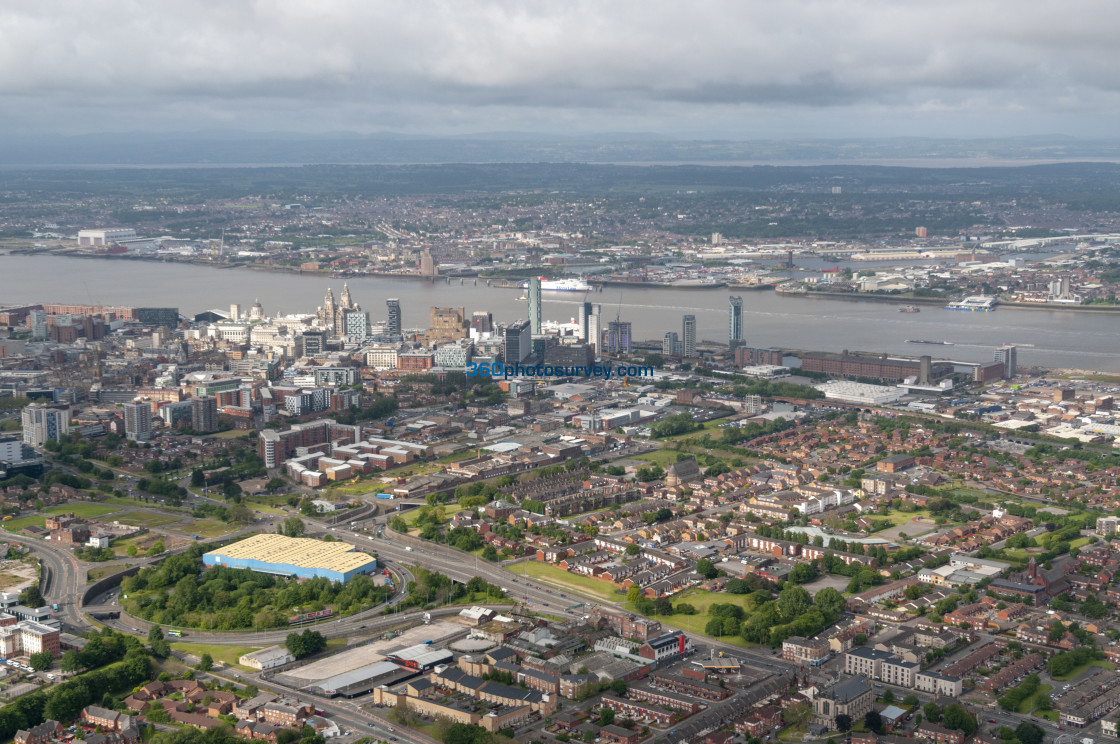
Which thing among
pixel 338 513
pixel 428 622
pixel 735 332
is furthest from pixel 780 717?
pixel 735 332

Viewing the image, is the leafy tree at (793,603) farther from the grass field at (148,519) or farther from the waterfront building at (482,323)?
the waterfront building at (482,323)

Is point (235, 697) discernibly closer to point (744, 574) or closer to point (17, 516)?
point (744, 574)

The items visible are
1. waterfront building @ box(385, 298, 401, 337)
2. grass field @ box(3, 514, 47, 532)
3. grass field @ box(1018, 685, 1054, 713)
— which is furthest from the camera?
waterfront building @ box(385, 298, 401, 337)

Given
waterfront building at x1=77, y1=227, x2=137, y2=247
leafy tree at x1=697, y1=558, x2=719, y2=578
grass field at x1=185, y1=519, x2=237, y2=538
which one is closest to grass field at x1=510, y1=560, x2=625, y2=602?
leafy tree at x1=697, y1=558, x2=719, y2=578

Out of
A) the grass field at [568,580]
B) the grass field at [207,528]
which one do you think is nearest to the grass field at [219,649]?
the grass field at [568,580]

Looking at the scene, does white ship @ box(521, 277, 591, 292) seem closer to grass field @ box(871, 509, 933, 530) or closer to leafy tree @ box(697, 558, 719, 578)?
grass field @ box(871, 509, 933, 530)

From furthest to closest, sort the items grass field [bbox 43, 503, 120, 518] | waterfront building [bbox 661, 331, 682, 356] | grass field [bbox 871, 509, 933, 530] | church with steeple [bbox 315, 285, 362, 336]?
church with steeple [bbox 315, 285, 362, 336] → waterfront building [bbox 661, 331, 682, 356] → grass field [bbox 43, 503, 120, 518] → grass field [bbox 871, 509, 933, 530]

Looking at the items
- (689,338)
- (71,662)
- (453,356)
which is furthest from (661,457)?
(71,662)
